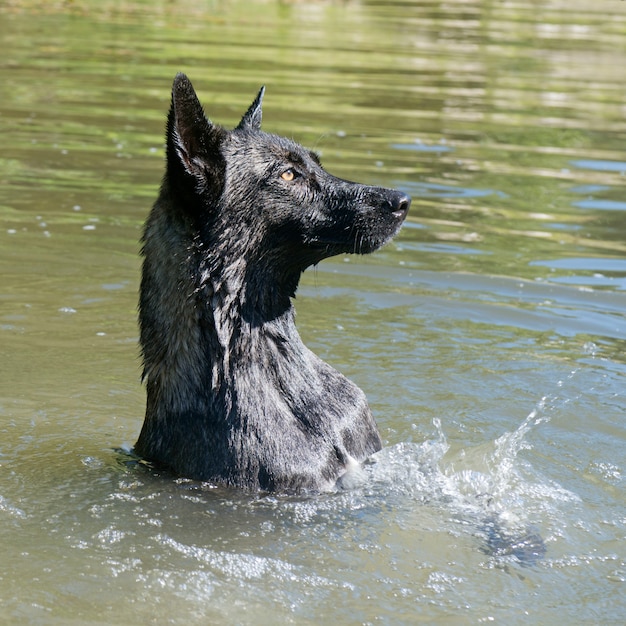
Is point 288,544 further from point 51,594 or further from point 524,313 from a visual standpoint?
point 524,313

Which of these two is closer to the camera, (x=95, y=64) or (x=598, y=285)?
(x=598, y=285)

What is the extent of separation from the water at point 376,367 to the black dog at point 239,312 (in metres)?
0.19

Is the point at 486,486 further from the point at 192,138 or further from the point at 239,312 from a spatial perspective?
the point at 192,138

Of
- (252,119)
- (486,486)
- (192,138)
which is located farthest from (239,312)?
(486,486)

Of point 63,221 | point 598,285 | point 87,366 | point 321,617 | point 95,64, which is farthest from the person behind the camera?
point 95,64

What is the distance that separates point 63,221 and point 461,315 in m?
3.97

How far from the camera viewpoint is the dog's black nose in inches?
216

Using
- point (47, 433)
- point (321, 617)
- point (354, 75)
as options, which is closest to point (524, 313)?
point (47, 433)

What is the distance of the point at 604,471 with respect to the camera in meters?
5.95

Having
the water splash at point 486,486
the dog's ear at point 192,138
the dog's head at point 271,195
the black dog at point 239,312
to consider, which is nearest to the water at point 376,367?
the water splash at point 486,486

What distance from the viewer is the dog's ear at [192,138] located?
4.87 meters

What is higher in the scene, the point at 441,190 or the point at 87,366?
the point at 441,190

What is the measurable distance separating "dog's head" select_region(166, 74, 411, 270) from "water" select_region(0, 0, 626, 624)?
115 cm

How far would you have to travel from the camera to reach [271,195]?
5.34 metres
